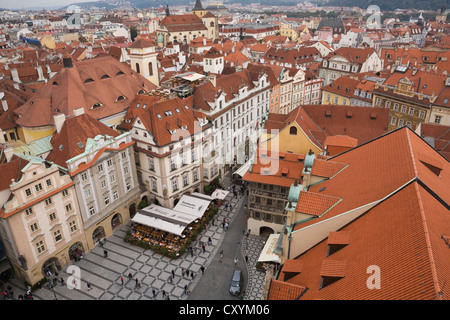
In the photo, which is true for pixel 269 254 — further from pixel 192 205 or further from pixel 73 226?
pixel 73 226

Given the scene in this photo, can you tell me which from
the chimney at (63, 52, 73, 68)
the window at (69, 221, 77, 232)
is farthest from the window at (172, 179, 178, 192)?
the chimney at (63, 52, 73, 68)

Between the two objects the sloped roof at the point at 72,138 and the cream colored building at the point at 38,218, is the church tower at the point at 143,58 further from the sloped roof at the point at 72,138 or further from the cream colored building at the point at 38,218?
the cream colored building at the point at 38,218

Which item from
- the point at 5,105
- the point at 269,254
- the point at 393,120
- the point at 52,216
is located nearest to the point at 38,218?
the point at 52,216

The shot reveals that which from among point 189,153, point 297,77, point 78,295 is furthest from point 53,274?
point 297,77

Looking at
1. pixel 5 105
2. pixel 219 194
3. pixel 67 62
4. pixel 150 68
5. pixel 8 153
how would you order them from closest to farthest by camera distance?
pixel 8 153 < pixel 219 194 < pixel 67 62 < pixel 5 105 < pixel 150 68

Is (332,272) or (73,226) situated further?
(73,226)

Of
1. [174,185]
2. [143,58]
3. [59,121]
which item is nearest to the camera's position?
[59,121]

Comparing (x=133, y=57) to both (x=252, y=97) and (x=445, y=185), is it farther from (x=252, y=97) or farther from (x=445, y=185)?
(x=445, y=185)
